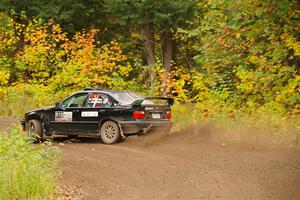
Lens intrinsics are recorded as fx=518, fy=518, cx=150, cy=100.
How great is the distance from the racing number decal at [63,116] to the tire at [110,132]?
1.31 metres

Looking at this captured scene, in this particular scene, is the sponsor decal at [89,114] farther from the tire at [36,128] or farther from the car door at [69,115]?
the tire at [36,128]

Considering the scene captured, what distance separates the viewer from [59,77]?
2420cm

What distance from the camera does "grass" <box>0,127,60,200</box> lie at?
8.03 metres

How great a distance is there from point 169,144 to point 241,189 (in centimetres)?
612

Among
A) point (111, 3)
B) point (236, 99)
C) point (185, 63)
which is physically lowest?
point (236, 99)

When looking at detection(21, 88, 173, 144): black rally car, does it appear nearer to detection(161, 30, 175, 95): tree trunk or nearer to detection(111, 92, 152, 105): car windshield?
detection(111, 92, 152, 105): car windshield

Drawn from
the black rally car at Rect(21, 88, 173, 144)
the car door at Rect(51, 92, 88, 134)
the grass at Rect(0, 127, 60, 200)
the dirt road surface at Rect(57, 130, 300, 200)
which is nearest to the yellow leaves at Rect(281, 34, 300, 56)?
the dirt road surface at Rect(57, 130, 300, 200)

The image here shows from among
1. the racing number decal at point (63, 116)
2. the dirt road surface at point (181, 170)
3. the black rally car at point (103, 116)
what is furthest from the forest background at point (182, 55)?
the racing number decal at point (63, 116)

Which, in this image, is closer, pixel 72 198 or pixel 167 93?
pixel 72 198

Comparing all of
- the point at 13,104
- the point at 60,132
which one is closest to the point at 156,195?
the point at 60,132

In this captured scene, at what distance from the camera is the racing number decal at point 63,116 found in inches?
637

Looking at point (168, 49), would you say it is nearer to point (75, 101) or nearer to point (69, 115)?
point (75, 101)

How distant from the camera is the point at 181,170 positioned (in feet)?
34.7

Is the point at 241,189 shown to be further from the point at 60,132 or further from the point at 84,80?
the point at 84,80
